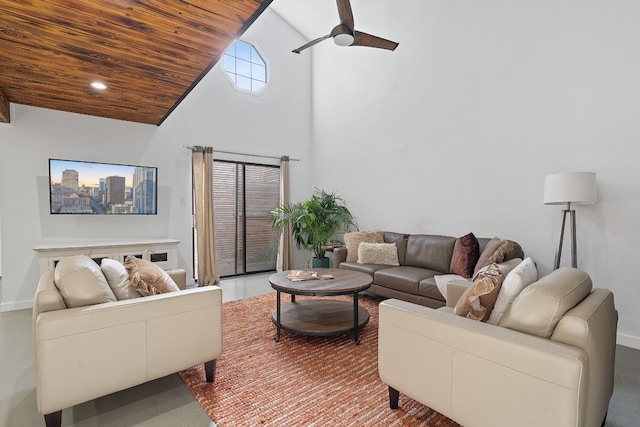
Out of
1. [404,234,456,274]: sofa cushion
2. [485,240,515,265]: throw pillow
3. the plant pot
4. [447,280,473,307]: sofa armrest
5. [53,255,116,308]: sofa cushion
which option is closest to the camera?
[53,255,116,308]: sofa cushion

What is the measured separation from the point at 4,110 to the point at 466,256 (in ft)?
17.1

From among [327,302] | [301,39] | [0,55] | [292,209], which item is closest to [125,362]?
[327,302]

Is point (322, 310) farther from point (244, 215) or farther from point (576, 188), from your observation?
point (244, 215)

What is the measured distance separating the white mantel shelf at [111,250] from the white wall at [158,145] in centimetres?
29

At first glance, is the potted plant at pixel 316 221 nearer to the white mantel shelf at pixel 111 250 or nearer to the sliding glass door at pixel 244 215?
the sliding glass door at pixel 244 215

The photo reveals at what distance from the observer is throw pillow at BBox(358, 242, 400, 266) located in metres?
4.28

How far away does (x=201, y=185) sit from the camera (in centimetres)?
495

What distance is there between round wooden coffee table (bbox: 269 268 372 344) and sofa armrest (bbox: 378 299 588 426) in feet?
3.14

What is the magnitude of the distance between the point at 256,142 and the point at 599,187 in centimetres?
473

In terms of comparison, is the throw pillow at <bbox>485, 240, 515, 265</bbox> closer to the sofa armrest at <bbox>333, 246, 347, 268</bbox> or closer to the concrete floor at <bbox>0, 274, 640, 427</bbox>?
the concrete floor at <bbox>0, 274, 640, 427</bbox>

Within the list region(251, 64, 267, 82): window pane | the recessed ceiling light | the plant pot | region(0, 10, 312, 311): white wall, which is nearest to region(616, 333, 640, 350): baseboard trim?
the plant pot

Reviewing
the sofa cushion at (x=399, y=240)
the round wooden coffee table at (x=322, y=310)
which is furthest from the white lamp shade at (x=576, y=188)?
the sofa cushion at (x=399, y=240)

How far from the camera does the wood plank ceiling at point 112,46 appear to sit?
204cm

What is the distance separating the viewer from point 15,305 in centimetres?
379
